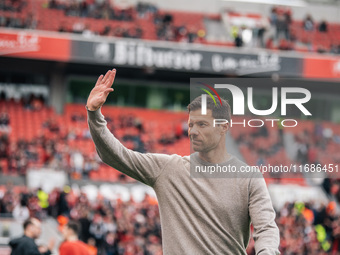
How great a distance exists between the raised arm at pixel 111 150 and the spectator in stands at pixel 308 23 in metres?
27.0

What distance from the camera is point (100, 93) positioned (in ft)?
9.25

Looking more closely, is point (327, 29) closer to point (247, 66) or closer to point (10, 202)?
point (247, 66)

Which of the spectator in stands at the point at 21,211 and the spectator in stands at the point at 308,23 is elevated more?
the spectator in stands at the point at 308,23

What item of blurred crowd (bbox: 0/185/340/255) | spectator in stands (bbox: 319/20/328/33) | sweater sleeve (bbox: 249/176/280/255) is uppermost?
spectator in stands (bbox: 319/20/328/33)

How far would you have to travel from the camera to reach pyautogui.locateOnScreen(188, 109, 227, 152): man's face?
3.00 meters

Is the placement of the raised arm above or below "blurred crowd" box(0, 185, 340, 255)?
above

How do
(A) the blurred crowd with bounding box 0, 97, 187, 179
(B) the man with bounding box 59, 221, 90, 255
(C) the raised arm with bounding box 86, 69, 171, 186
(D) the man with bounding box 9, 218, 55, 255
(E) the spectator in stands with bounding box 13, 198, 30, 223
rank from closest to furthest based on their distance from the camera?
1. (C) the raised arm with bounding box 86, 69, 171, 186
2. (D) the man with bounding box 9, 218, 55, 255
3. (B) the man with bounding box 59, 221, 90, 255
4. (E) the spectator in stands with bounding box 13, 198, 30, 223
5. (A) the blurred crowd with bounding box 0, 97, 187, 179

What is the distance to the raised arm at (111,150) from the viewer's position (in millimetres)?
2809

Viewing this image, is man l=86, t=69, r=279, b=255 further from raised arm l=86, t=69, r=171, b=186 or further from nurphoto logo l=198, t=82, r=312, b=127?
nurphoto logo l=198, t=82, r=312, b=127

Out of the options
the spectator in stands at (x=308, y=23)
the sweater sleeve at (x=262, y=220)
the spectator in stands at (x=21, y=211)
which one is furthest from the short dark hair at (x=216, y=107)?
the spectator in stands at (x=308, y=23)

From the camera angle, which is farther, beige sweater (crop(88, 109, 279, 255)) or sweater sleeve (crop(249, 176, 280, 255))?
beige sweater (crop(88, 109, 279, 255))

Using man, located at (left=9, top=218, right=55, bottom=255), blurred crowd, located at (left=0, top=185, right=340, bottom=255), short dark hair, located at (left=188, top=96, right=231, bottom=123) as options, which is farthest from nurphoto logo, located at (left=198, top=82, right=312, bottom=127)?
blurred crowd, located at (left=0, top=185, right=340, bottom=255)

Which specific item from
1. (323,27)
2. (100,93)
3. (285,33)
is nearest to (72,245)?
(100,93)

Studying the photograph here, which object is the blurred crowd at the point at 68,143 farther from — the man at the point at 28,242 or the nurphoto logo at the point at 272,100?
the nurphoto logo at the point at 272,100
